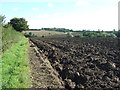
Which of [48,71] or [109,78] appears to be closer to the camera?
[109,78]

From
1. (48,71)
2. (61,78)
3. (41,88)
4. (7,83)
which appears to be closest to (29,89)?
(41,88)

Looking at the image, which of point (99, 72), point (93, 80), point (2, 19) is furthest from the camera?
point (2, 19)

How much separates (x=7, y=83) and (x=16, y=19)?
63.2 metres

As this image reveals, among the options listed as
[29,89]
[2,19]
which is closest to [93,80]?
[29,89]

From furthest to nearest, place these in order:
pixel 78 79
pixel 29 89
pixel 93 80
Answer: pixel 78 79
pixel 93 80
pixel 29 89

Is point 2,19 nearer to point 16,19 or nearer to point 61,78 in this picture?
point 61,78

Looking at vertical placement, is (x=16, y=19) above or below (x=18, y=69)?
above

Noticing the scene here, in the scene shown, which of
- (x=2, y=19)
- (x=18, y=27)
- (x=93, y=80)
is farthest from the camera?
(x=18, y=27)

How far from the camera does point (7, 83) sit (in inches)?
281

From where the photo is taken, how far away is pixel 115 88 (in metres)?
6.88

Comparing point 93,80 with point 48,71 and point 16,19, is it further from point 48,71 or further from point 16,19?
point 16,19

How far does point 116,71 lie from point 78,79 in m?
2.19

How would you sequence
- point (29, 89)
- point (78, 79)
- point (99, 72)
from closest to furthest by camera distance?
point (29, 89)
point (78, 79)
point (99, 72)

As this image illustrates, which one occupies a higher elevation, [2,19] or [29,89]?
[2,19]
